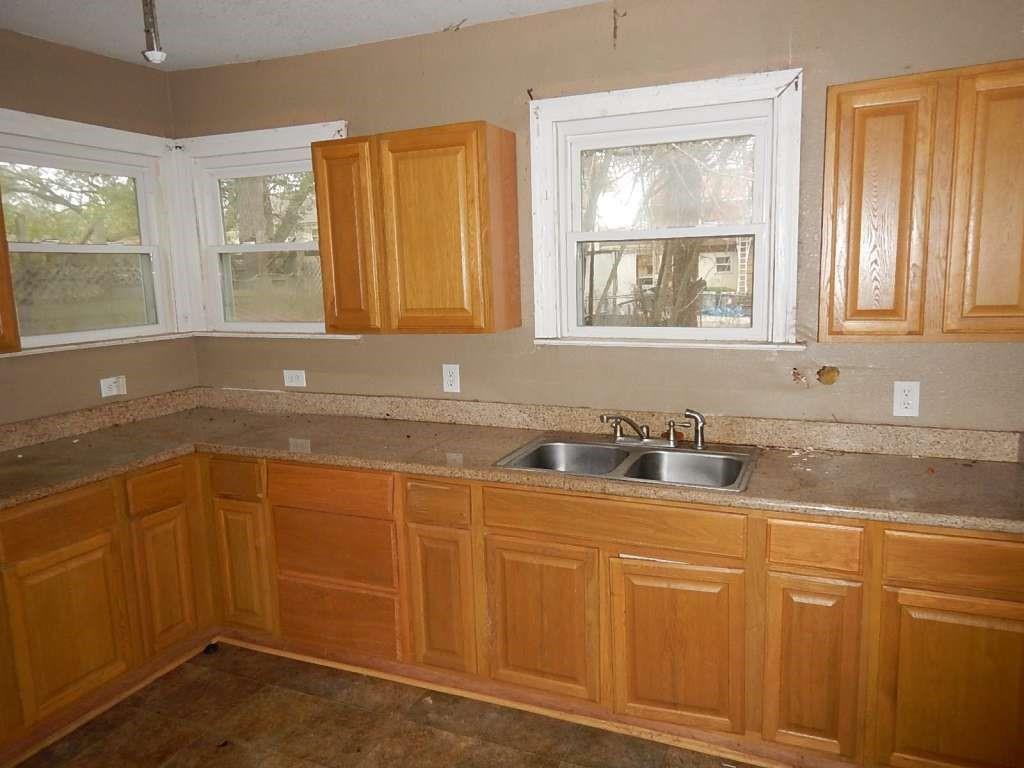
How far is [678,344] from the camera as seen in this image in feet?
8.59

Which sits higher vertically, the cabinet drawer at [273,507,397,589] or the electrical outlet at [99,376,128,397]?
the electrical outlet at [99,376,128,397]

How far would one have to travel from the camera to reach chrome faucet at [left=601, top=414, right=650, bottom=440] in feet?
8.67

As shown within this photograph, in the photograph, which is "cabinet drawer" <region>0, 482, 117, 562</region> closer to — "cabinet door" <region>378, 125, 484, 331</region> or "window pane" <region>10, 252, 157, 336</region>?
"window pane" <region>10, 252, 157, 336</region>

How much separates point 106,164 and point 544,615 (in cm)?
276

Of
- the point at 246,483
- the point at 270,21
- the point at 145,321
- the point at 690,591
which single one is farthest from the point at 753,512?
the point at 145,321

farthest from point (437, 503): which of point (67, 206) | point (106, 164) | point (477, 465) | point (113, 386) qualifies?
point (106, 164)

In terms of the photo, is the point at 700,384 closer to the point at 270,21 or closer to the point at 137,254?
the point at 270,21

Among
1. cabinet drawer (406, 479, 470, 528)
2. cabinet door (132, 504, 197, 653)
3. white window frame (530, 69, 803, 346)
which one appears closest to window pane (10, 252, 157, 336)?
cabinet door (132, 504, 197, 653)

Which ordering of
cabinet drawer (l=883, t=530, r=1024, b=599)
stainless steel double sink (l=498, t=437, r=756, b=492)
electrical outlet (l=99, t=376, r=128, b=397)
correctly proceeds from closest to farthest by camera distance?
cabinet drawer (l=883, t=530, r=1024, b=599) < stainless steel double sink (l=498, t=437, r=756, b=492) < electrical outlet (l=99, t=376, r=128, b=397)

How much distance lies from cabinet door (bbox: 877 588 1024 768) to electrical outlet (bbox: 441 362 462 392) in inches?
71.4

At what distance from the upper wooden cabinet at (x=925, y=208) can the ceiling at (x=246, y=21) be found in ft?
3.81

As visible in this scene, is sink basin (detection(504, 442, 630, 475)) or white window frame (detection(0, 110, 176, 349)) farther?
white window frame (detection(0, 110, 176, 349))

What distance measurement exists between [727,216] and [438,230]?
3.52 feet

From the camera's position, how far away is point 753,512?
202cm
